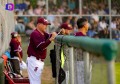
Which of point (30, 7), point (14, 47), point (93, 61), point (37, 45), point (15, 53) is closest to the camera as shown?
point (93, 61)

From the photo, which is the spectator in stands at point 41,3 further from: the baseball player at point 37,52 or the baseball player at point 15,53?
the baseball player at point 37,52

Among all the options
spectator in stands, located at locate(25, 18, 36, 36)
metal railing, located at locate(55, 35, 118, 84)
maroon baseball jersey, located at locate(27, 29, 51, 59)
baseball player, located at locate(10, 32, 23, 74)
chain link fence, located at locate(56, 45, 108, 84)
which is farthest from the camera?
spectator in stands, located at locate(25, 18, 36, 36)

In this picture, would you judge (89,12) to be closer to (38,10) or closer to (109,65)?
(38,10)

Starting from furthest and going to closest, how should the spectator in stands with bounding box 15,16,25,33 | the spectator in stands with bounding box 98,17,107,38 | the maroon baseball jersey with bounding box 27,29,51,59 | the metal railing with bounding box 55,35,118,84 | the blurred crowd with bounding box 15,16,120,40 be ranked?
1. the spectator in stands with bounding box 98,17,107,38
2. the blurred crowd with bounding box 15,16,120,40
3. the spectator in stands with bounding box 15,16,25,33
4. the maroon baseball jersey with bounding box 27,29,51,59
5. the metal railing with bounding box 55,35,118,84

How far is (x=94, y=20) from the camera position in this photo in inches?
835

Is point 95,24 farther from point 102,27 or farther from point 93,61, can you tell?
Answer: point 93,61

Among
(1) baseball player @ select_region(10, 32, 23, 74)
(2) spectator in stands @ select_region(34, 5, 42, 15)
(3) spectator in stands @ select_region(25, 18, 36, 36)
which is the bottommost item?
(1) baseball player @ select_region(10, 32, 23, 74)

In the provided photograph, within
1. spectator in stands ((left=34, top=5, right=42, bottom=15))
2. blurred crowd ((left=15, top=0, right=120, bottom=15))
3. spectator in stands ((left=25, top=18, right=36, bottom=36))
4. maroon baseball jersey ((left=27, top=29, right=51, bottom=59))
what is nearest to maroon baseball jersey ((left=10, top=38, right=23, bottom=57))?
maroon baseball jersey ((left=27, top=29, right=51, bottom=59))

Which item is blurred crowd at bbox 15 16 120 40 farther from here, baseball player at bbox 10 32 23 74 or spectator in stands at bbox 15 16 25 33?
baseball player at bbox 10 32 23 74

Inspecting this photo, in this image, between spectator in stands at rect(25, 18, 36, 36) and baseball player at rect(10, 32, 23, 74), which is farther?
spectator in stands at rect(25, 18, 36, 36)

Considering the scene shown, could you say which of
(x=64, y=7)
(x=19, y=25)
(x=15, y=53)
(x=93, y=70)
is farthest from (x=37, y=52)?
(x=64, y=7)

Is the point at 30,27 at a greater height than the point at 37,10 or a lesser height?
lesser

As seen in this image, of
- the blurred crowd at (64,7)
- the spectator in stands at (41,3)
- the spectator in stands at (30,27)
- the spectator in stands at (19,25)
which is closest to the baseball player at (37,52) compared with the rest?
the spectator in stands at (30,27)

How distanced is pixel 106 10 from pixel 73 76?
1612 centimetres
